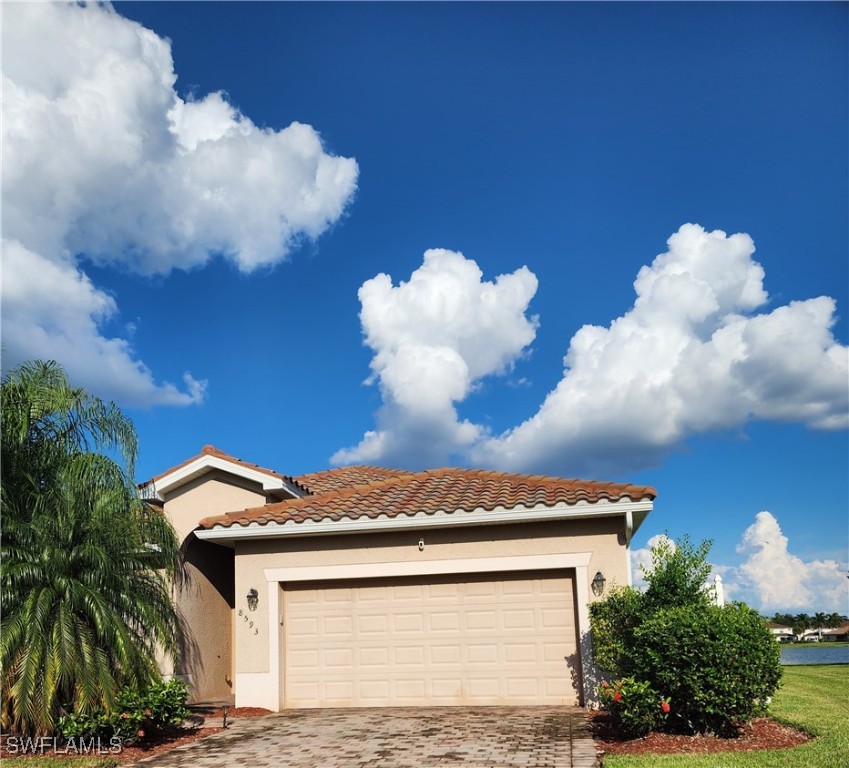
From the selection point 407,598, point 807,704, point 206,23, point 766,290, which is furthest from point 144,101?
point 807,704

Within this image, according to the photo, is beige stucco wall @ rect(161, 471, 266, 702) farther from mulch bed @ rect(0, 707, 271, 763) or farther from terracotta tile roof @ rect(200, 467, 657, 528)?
mulch bed @ rect(0, 707, 271, 763)

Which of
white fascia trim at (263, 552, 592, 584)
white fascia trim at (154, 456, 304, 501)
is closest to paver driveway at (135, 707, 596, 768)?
white fascia trim at (263, 552, 592, 584)

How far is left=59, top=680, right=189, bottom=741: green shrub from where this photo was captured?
959 centimetres

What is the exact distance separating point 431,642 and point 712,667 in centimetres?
544

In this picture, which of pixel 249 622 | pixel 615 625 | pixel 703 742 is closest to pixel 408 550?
pixel 249 622

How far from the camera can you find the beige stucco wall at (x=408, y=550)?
41.6 feet

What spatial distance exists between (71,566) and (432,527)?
5.75m

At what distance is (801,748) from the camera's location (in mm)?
8570

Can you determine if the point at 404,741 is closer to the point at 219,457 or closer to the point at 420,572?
the point at 420,572

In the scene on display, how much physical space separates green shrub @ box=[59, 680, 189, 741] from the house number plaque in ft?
10.4

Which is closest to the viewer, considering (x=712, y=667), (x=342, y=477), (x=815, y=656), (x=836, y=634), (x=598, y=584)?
(x=712, y=667)

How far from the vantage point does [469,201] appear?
18.2 meters

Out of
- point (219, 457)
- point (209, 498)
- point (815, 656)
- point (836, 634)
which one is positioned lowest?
point (836, 634)

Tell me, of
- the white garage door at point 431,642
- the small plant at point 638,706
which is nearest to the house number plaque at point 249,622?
the white garage door at point 431,642
